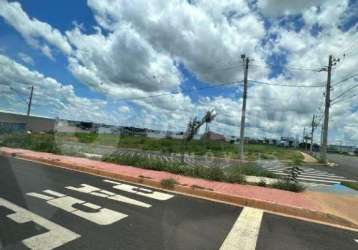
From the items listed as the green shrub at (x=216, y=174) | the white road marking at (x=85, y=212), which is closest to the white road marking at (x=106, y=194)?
the white road marking at (x=85, y=212)

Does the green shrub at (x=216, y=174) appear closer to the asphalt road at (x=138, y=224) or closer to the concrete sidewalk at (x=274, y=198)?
the concrete sidewalk at (x=274, y=198)

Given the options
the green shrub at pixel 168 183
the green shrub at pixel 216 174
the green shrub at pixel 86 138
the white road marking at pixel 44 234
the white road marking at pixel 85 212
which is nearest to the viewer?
the white road marking at pixel 44 234

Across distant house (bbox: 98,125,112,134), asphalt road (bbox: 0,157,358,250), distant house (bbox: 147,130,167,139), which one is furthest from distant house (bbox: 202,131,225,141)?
asphalt road (bbox: 0,157,358,250)

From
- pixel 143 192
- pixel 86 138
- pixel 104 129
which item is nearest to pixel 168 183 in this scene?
pixel 143 192

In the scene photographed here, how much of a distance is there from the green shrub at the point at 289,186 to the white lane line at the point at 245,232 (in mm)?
2913

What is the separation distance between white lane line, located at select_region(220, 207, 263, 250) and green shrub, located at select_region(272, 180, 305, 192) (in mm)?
2913

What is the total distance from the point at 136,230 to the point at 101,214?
3.88 ft

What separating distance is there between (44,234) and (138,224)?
1.63 metres

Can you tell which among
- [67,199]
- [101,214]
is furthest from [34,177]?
[101,214]

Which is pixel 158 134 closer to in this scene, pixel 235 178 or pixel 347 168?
pixel 347 168

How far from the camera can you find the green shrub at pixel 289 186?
920 centimetres

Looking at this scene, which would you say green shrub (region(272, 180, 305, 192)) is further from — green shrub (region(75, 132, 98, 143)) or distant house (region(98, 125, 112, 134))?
distant house (region(98, 125, 112, 134))

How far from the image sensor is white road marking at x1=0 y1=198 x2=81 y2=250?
13.9 feet

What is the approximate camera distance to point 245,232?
530cm
